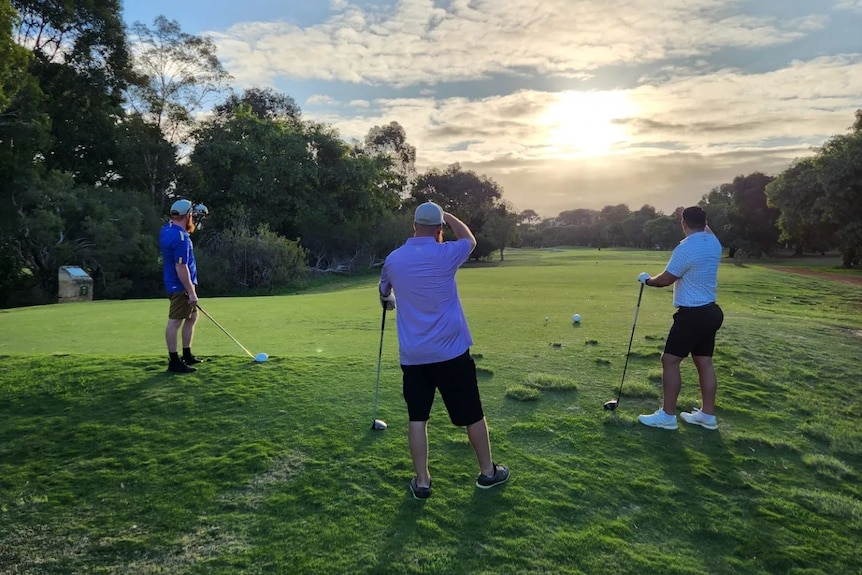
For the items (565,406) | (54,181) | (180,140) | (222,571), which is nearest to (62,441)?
(222,571)

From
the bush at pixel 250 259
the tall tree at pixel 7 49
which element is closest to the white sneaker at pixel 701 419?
the tall tree at pixel 7 49

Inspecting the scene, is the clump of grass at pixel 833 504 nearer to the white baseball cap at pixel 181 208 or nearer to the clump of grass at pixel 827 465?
the clump of grass at pixel 827 465

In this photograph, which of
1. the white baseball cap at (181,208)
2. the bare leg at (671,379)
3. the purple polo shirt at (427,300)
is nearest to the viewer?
the purple polo shirt at (427,300)

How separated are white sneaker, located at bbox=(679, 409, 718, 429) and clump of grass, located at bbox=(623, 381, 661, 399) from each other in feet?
2.54

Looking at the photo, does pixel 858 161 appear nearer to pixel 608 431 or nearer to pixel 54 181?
pixel 608 431

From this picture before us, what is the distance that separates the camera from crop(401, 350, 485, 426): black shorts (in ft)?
14.0

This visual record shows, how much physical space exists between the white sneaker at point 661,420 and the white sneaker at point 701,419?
0.96 ft

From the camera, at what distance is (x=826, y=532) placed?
158 inches

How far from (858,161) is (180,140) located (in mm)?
49658

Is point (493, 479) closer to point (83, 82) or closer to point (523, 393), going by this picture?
point (523, 393)

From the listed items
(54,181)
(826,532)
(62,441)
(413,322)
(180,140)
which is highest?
(180,140)

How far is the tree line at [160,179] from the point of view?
26.6 metres

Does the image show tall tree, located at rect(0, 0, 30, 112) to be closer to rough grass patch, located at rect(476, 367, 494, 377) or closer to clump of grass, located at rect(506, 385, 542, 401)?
rough grass patch, located at rect(476, 367, 494, 377)

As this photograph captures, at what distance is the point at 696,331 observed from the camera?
5.62 metres
